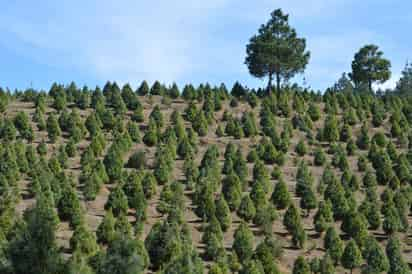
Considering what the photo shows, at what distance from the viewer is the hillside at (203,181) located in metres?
28.5

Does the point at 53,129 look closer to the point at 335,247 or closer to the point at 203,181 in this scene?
the point at 203,181

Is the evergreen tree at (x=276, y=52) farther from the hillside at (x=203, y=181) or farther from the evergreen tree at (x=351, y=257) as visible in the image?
the evergreen tree at (x=351, y=257)

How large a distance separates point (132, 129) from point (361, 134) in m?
15.8

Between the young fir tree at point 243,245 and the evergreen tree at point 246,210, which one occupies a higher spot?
the evergreen tree at point 246,210

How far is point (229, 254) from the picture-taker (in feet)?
99.8

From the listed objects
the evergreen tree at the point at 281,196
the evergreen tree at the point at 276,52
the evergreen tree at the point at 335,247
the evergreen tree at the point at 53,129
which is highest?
the evergreen tree at the point at 276,52

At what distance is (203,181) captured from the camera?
3747 centimetres

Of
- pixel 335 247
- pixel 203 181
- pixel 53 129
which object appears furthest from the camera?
pixel 53 129

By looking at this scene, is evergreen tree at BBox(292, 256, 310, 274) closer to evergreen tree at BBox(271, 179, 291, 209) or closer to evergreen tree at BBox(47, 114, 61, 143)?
evergreen tree at BBox(271, 179, 291, 209)

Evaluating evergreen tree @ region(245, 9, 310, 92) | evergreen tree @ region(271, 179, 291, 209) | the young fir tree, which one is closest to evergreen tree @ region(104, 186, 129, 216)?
the young fir tree

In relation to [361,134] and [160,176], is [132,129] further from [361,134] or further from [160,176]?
[361,134]

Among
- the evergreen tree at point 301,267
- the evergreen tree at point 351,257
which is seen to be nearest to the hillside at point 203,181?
the evergreen tree at point 351,257

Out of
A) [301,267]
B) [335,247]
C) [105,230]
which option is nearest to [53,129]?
[105,230]

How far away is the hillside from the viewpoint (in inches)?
1120
